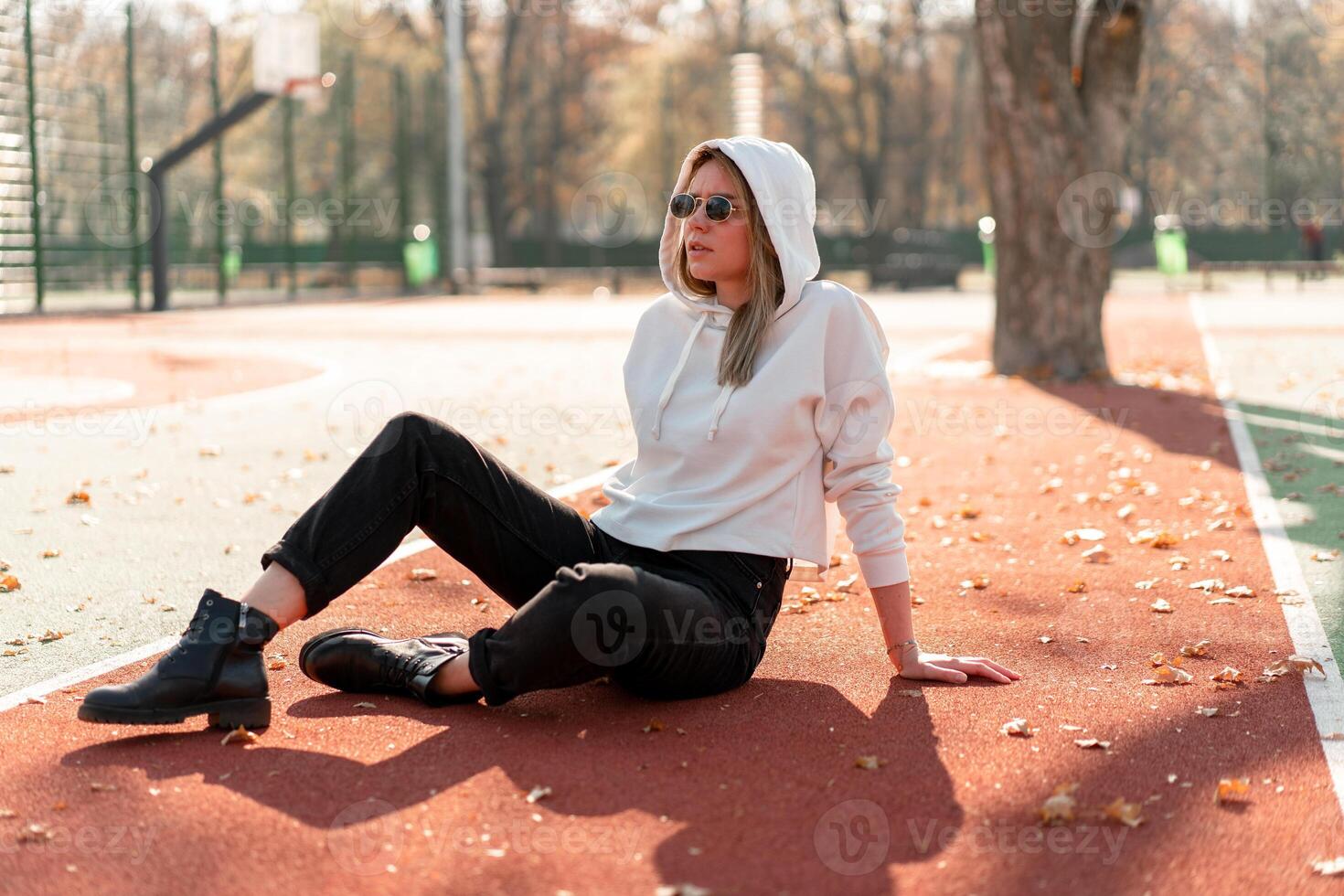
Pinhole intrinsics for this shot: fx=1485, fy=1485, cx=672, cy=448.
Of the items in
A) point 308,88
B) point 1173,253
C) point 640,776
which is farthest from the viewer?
point 1173,253

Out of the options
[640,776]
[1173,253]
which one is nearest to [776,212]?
[640,776]

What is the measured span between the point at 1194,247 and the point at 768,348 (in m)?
45.4

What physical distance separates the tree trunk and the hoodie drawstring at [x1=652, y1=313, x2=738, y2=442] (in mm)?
9097

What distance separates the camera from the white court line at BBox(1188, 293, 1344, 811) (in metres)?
3.76

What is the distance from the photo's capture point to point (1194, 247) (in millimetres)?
46031

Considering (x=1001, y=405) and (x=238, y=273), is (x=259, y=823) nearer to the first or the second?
(x=1001, y=405)

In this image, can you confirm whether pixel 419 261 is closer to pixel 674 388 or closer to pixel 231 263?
pixel 231 263

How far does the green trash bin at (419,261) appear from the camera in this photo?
103ft

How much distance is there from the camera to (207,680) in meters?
3.46

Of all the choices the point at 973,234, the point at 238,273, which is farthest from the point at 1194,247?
the point at 238,273

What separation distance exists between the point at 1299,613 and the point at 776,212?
2.45 metres

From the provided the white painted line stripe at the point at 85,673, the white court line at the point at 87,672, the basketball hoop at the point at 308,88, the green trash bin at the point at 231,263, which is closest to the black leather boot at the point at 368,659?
the white court line at the point at 87,672

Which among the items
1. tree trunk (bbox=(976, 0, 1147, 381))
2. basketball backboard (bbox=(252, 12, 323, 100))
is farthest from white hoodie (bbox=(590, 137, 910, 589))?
basketball backboard (bbox=(252, 12, 323, 100))

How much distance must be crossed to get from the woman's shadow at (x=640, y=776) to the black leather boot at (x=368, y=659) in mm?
54
